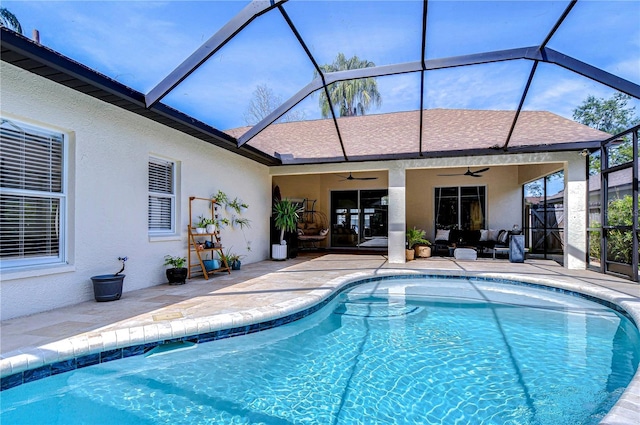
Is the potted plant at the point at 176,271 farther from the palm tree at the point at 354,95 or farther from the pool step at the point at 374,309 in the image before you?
the palm tree at the point at 354,95

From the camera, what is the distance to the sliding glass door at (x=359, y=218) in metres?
13.8

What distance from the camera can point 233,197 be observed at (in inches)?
329

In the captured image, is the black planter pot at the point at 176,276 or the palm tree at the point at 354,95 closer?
the black planter pot at the point at 176,276

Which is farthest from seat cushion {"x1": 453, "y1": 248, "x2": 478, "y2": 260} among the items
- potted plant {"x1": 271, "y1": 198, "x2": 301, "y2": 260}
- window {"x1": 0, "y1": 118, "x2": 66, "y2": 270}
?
window {"x1": 0, "y1": 118, "x2": 66, "y2": 270}

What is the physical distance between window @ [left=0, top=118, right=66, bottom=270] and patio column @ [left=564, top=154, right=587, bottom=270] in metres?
9.91

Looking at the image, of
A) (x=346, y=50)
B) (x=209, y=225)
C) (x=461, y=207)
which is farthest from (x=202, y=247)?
(x=461, y=207)

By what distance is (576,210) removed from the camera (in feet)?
25.8

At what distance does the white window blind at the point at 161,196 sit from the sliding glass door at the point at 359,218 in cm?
826

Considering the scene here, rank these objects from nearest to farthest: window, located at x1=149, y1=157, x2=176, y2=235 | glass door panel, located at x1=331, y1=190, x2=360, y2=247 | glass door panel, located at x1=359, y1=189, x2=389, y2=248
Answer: window, located at x1=149, y1=157, x2=176, y2=235
glass door panel, located at x1=359, y1=189, x2=389, y2=248
glass door panel, located at x1=331, y1=190, x2=360, y2=247

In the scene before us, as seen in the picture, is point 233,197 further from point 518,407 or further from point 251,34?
point 518,407

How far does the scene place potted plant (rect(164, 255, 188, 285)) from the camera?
5.98 metres

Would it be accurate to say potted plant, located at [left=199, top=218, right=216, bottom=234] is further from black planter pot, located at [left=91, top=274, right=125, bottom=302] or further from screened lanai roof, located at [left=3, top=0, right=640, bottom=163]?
black planter pot, located at [left=91, top=274, right=125, bottom=302]

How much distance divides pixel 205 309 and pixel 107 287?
5.06 ft

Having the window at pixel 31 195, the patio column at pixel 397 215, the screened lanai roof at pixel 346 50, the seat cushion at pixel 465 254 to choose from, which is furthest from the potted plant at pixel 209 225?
the seat cushion at pixel 465 254
